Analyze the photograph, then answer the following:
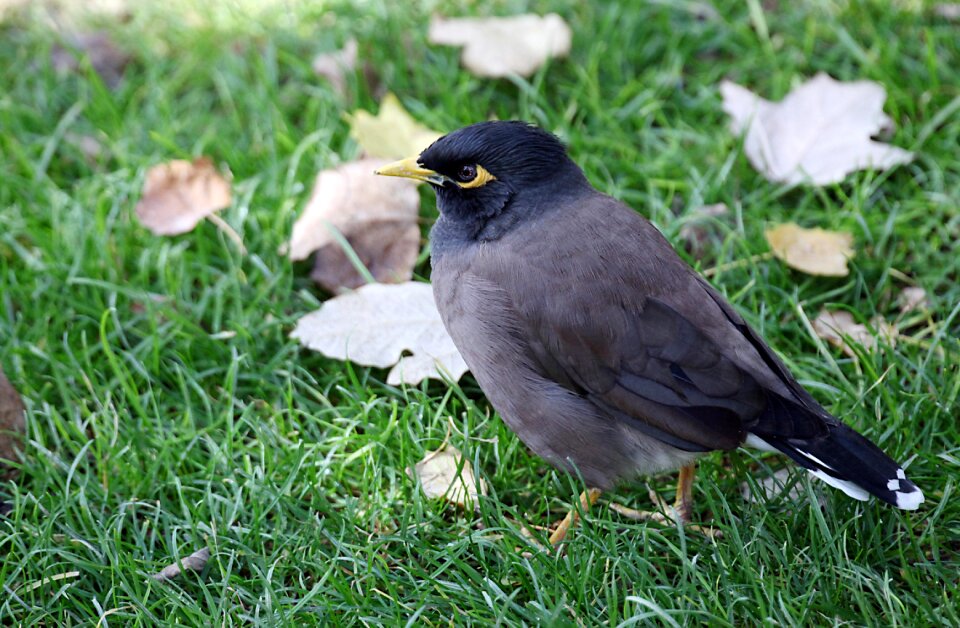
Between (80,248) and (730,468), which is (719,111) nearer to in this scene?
(730,468)

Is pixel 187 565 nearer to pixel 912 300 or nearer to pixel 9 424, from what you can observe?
pixel 9 424

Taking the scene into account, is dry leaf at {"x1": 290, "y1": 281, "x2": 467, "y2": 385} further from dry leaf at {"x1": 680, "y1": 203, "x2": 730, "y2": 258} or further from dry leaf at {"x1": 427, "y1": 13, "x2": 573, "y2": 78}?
dry leaf at {"x1": 427, "y1": 13, "x2": 573, "y2": 78}

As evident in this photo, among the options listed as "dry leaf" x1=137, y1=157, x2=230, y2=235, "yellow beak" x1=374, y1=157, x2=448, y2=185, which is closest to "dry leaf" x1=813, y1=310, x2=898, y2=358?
"yellow beak" x1=374, y1=157, x2=448, y2=185

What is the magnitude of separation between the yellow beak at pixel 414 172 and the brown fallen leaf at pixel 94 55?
2461mm

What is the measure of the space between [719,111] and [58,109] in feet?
10.4

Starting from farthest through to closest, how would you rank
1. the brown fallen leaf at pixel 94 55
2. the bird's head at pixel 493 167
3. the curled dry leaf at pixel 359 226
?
the brown fallen leaf at pixel 94 55 → the curled dry leaf at pixel 359 226 → the bird's head at pixel 493 167

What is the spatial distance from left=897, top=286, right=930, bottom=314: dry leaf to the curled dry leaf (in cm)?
188

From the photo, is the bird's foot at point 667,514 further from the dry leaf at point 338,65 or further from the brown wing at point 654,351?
the dry leaf at point 338,65

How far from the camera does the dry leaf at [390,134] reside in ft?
15.1

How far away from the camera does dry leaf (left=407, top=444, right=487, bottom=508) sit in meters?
3.39

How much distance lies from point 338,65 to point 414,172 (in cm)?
175

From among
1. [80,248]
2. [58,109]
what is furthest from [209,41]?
[80,248]

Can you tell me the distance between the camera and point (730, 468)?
11.6ft

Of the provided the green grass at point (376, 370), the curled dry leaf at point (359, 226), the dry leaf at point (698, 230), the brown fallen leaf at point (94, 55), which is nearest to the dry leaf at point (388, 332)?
the green grass at point (376, 370)
